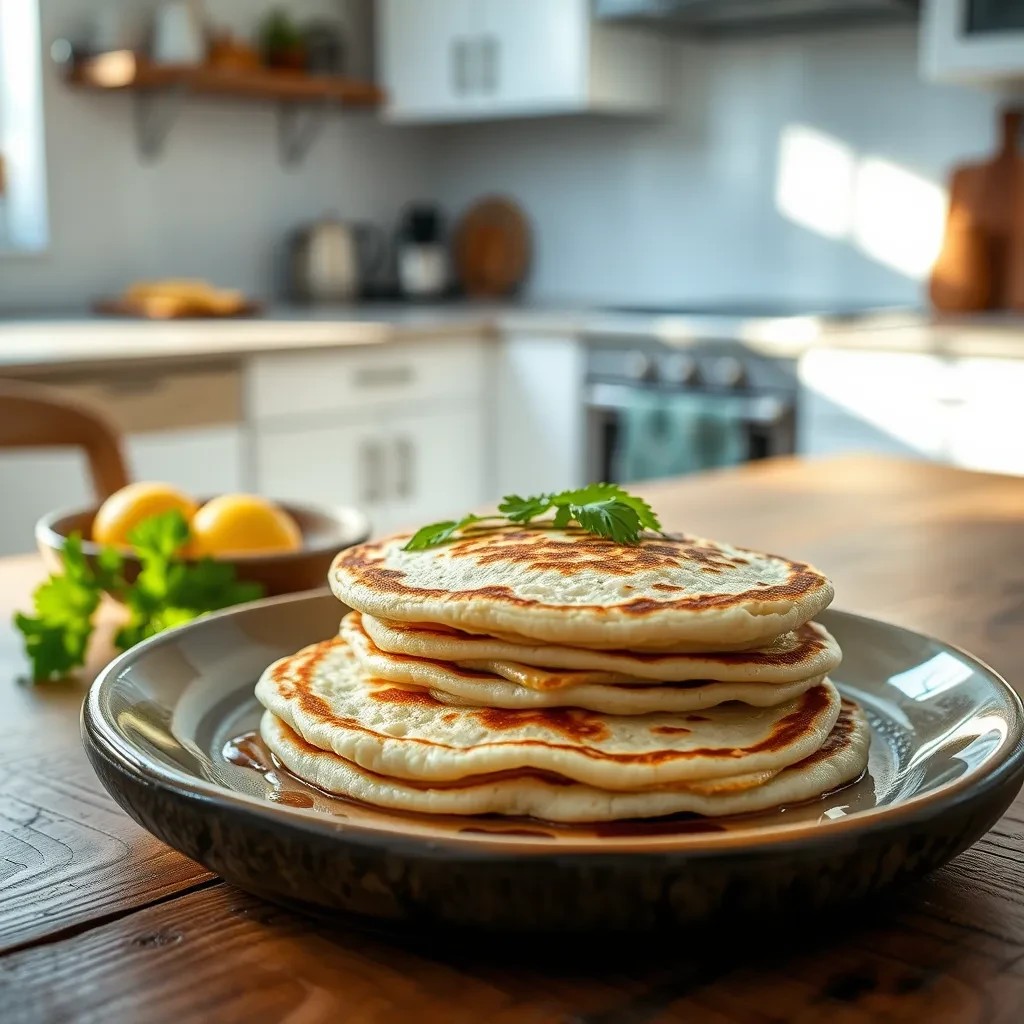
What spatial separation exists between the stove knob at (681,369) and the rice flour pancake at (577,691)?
9.41 feet

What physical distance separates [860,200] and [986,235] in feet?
1.53

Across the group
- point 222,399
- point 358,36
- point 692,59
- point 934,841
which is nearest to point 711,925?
point 934,841

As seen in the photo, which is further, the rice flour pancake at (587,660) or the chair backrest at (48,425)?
the chair backrest at (48,425)

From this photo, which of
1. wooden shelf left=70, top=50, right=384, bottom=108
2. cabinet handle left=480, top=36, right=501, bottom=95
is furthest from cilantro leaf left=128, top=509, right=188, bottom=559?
cabinet handle left=480, top=36, right=501, bottom=95

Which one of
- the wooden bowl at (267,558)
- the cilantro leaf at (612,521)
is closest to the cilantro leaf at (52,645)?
the wooden bowl at (267,558)

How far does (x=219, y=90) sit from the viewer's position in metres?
4.15

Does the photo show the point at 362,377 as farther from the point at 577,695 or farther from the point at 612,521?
the point at 577,695

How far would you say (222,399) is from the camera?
332 cm

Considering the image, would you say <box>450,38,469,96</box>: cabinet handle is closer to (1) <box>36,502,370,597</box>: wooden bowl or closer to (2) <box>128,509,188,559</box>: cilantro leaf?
(1) <box>36,502,370,597</box>: wooden bowl

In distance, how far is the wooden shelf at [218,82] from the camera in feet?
12.4

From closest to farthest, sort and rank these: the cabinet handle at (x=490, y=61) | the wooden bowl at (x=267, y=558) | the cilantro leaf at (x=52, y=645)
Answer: the cilantro leaf at (x=52, y=645) < the wooden bowl at (x=267, y=558) < the cabinet handle at (x=490, y=61)

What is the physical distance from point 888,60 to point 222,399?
2.15 metres

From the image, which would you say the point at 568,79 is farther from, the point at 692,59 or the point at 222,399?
the point at 222,399

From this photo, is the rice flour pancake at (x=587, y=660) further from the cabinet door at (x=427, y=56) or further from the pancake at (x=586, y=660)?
the cabinet door at (x=427, y=56)
